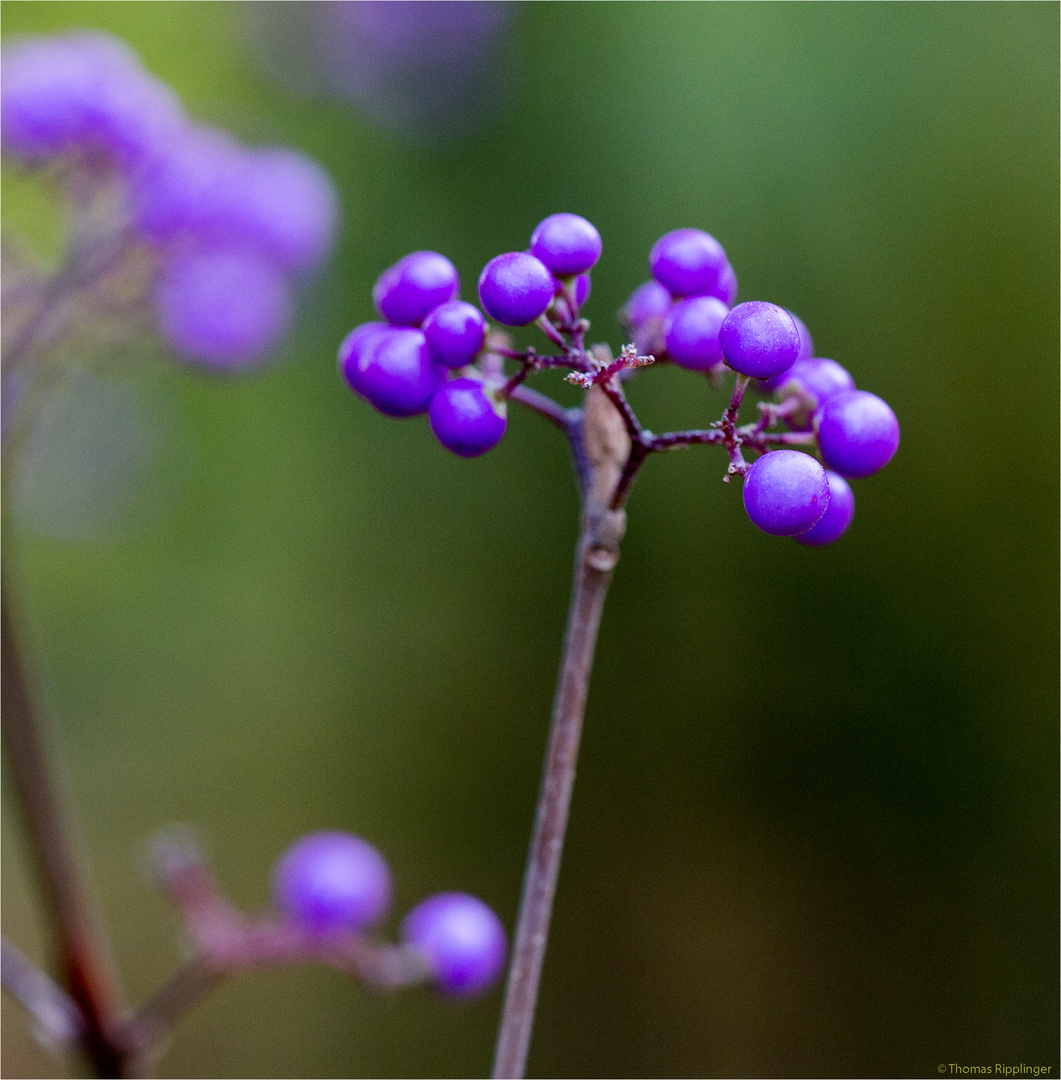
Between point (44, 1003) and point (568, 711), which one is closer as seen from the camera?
point (568, 711)

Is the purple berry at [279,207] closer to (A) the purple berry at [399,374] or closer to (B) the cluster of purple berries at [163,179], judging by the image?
(B) the cluster of purple berries at [163,179]

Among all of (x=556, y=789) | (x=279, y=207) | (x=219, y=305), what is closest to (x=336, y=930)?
(x=556, y=789)

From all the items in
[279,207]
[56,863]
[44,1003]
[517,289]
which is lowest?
[44,1003]

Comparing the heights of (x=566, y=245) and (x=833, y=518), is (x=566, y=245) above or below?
above

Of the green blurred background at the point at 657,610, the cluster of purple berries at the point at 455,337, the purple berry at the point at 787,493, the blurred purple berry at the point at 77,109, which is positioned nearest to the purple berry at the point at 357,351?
the cluster of purple berries at the point at 455,337

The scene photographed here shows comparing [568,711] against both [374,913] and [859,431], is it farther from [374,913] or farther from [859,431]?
[374,913]

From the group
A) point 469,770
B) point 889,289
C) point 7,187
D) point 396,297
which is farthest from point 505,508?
point 396,297
